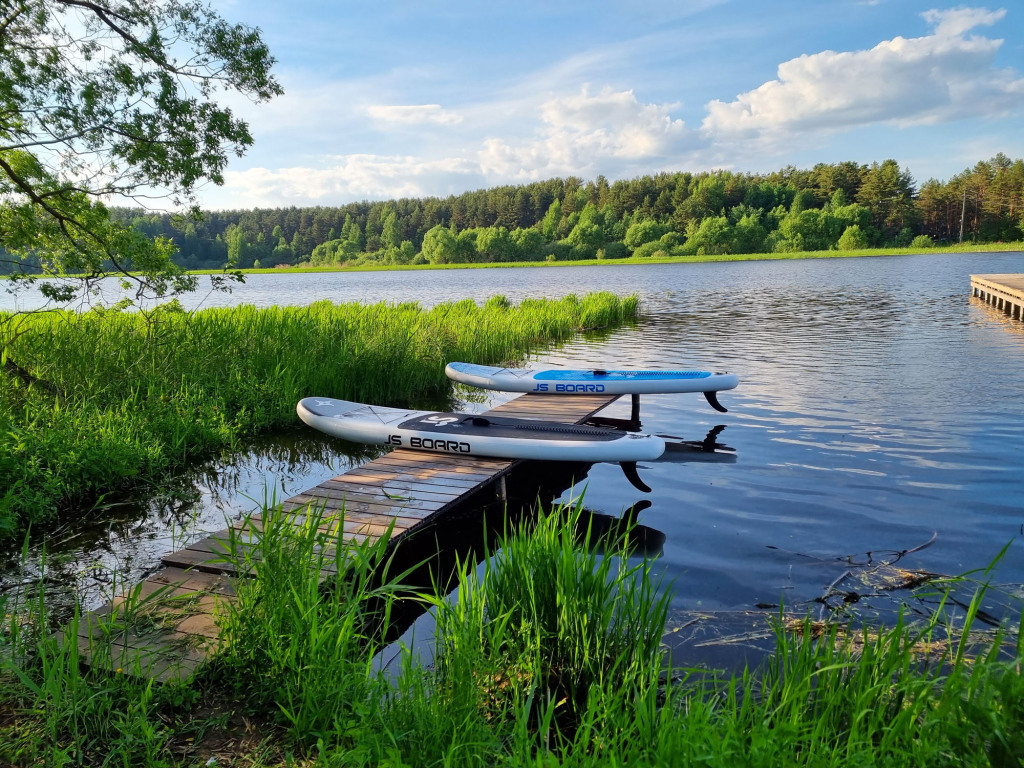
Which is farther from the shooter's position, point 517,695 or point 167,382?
point 167,382

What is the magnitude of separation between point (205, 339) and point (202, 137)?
113 inches

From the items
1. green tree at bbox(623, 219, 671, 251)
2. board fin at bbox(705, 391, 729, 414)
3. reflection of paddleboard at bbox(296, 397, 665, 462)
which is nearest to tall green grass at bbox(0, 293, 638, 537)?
reflection of paddleboard at bbox(296, 397, 665, 462)

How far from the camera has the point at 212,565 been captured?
3977 millimetres

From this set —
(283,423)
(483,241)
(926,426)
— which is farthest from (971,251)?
(283,423)

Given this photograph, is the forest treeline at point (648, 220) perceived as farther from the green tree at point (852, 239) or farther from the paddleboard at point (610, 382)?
the paddleboard at point (610, 382)

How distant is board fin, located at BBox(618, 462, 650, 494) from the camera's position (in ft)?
21.1

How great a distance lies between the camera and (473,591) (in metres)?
3.16

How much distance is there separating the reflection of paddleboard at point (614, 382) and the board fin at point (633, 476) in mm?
2779

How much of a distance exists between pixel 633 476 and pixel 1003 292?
797 inches

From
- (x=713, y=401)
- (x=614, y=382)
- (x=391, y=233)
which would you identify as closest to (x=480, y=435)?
(x=614, y=382)

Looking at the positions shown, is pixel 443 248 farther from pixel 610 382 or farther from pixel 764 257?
pixel 610 382

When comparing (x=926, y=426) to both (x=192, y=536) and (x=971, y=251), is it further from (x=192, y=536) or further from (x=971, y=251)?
(x=971, y=251)

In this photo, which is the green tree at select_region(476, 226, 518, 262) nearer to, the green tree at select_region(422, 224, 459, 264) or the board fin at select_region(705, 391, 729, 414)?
the green tree at select_region(422, 224, 459, 264)

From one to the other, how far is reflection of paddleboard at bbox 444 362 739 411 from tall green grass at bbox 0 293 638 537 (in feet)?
5.31
